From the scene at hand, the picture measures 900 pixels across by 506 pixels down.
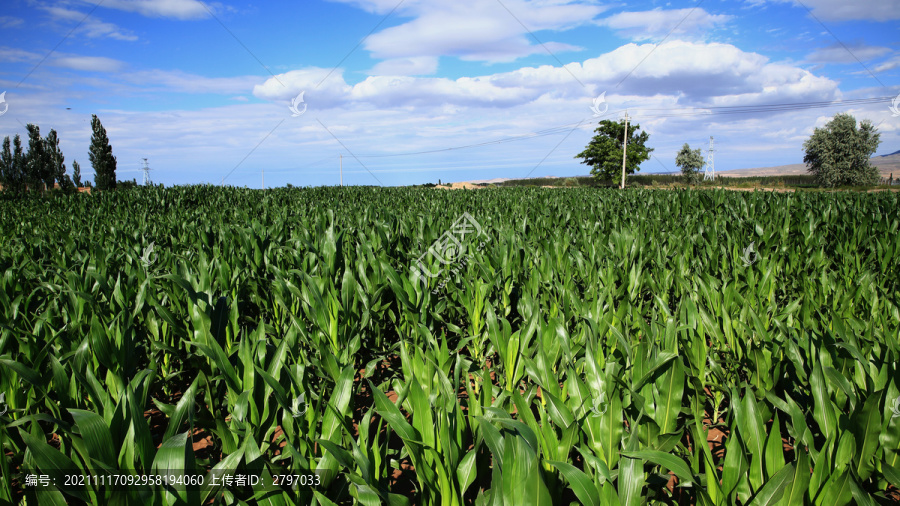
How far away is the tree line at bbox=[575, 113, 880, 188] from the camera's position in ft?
182

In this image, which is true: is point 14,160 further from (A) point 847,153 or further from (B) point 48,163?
(A) point 847,153

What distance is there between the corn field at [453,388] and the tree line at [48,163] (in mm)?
48185

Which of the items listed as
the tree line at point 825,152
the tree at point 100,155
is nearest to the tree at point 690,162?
the tree line at point 825,152

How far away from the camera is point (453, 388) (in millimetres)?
2482

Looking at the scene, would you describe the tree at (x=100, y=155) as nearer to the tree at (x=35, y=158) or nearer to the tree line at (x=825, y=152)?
the tree at (x=35, y=158)

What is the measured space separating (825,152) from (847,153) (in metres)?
2.16

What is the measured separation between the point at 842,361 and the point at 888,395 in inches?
17.5

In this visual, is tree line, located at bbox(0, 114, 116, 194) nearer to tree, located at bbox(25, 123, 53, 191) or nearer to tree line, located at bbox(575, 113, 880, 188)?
tree, located at bbox(25, 123, 53, 191)

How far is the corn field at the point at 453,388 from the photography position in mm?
1589

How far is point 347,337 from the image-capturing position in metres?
3.63

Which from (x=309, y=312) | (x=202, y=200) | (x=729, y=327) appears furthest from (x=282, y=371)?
(x=202, y=200)

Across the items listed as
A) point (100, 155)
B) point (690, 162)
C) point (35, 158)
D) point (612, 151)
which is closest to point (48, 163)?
point (35, 158)

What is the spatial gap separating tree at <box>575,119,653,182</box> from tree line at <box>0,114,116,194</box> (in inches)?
2304

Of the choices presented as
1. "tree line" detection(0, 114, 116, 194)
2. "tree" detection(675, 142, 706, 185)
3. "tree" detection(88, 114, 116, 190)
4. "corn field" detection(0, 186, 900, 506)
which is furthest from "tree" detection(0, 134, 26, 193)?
"tree" detection(675, 142, 706, 185)
